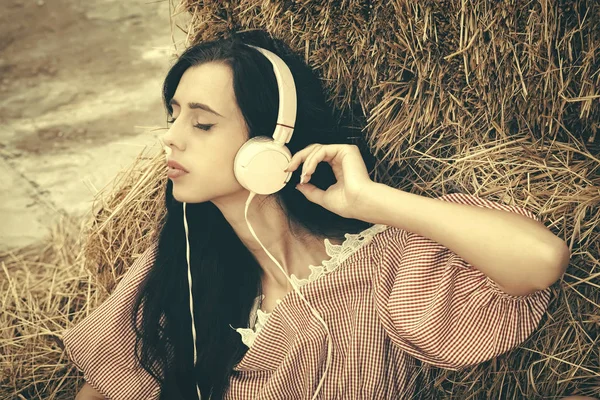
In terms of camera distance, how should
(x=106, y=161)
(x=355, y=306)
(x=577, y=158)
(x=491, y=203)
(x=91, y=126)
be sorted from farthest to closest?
(x=91, y=126)
(x=106, y=161)
(x=355, y=306)
(x=577, y=158)
(x=491, y=203)

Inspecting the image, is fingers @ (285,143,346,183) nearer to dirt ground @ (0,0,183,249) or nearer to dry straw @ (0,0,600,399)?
dry straw @ (0,0,600,399)

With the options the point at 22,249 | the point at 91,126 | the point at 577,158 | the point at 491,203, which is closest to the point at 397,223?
the point at 491,203

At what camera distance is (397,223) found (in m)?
1.57

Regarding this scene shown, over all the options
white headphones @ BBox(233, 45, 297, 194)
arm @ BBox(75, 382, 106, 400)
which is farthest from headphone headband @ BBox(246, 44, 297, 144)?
arm @ BBox(75, 382, 106, 400)

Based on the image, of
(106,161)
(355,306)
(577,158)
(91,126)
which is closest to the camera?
(577,158)

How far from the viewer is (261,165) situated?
1.65 metres

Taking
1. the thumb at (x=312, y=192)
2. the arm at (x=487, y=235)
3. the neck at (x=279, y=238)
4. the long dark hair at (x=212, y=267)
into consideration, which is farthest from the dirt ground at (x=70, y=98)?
the arm at (x=487, y=235)

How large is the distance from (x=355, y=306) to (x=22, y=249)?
1945mm

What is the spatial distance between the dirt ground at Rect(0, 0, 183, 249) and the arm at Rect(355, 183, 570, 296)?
6.52 ft

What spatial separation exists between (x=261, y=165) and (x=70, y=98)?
2546mm

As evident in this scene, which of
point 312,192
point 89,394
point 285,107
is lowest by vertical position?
point 89,394

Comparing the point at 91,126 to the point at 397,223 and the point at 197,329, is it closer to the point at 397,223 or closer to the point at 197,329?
the point at 197,329

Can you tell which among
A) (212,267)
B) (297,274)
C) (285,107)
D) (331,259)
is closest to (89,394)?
(212,267)

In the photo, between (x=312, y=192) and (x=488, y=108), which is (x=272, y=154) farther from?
(x=488, y=108)
